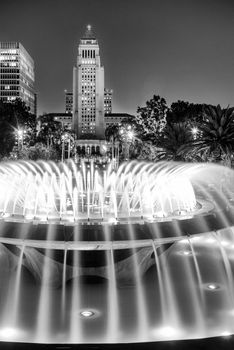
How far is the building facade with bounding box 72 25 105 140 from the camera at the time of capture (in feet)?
559

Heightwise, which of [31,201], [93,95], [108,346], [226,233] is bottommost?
[108,346]

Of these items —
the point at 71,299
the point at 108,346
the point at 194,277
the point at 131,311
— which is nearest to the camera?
the point at 108,346

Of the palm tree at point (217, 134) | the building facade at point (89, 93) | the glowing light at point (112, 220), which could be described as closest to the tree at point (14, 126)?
the palm tree at point (217, 134)

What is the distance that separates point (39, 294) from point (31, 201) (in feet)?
21.9

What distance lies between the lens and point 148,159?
49719mm

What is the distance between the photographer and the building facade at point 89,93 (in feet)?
559

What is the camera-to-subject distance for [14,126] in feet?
211

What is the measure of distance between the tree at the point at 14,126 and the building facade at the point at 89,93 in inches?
3549

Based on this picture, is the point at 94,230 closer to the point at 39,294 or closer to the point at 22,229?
the point at 22,229

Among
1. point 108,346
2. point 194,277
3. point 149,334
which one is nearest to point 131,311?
point 149,334

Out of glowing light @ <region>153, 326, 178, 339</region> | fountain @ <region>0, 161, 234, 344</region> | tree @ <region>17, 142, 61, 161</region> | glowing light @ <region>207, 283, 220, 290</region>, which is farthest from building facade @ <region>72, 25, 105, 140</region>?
glowing light @ <region>153, 326, 178, 339</region>

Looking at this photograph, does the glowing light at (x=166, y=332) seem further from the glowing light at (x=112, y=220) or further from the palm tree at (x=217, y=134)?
the palm tree at (x=217, y=134)

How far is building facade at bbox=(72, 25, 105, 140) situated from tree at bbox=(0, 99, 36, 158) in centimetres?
9015

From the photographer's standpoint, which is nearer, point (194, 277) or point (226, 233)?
point (194, 277)
